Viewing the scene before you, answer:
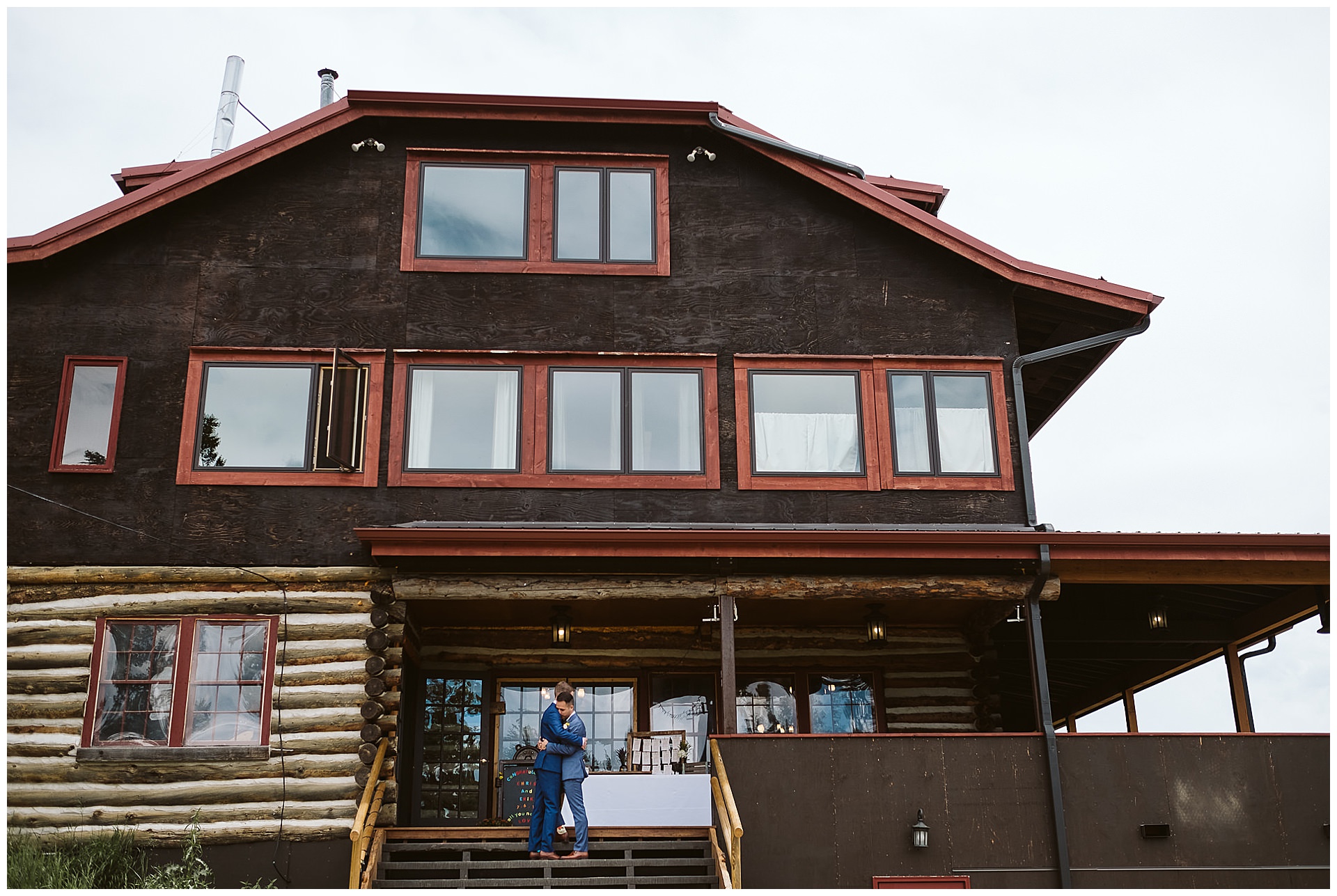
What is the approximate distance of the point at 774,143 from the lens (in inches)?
553

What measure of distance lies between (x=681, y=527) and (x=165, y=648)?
5.41 meters

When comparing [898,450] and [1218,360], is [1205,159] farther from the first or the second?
[898,450]

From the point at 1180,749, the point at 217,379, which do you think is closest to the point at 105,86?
the point at 217,379

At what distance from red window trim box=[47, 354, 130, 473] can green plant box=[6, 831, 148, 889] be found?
3693 mm

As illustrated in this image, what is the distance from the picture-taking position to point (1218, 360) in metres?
43.9

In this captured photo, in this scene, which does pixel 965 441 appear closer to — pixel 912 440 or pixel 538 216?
pixel 912 440

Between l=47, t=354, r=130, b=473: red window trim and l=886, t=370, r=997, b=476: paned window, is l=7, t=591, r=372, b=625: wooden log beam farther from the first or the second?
l=886, t=370, r=997, b=476: paned window

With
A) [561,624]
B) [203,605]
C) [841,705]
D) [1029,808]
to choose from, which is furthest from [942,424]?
→ [203,605]

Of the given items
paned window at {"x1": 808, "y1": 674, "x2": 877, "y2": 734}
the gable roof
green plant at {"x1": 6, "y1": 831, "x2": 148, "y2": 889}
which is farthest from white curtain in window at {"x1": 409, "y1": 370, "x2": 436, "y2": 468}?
paned window at {"x1": 808, "y1": 674, "x2": 877, "y2": 734}

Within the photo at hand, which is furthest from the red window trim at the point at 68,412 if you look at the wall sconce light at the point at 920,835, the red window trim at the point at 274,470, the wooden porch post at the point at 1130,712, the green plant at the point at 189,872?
the wooden porch post at the point at 1130,712

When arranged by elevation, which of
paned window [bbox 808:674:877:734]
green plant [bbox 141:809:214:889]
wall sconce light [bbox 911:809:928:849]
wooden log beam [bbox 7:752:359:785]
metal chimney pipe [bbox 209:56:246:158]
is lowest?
green plant [bbox 141:809:214:889]

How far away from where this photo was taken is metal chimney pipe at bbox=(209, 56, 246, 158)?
17.7 metres

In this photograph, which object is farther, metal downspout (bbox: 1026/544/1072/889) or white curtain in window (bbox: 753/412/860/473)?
white curtain in window (bbox: 753/412/860/473)

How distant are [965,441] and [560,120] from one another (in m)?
6.11
